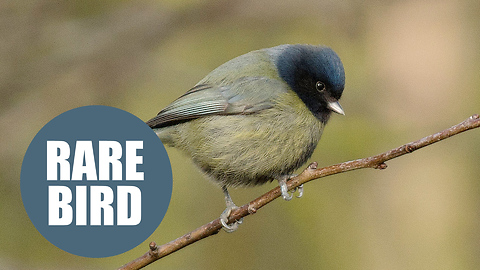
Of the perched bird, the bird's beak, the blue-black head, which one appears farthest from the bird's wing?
the bird's beak

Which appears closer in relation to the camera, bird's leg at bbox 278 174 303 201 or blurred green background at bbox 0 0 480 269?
bird's leg at bbox 278 174 303 201

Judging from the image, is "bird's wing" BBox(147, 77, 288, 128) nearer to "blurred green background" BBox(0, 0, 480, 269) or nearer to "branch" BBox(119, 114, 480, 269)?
"branch" BBox(119, 114, 480, 269)

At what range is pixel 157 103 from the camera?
588cm

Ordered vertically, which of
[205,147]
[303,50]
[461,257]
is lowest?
[461,257]

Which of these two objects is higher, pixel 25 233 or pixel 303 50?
pixel 303 50

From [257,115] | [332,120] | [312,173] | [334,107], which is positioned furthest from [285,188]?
[332,120]

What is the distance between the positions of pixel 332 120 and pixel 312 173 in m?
2.50

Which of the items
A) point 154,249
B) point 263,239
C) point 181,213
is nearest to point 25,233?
point 181,213

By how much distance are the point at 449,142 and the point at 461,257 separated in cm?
105

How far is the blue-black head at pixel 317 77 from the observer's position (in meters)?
3.78

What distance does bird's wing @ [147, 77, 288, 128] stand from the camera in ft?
12.3

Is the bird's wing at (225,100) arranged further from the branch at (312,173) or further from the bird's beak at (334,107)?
the branch at (312,173)

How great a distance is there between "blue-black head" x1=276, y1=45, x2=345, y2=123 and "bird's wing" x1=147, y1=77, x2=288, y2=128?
110 millimetres

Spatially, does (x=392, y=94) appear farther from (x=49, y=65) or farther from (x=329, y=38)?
(x=49, y=65)
